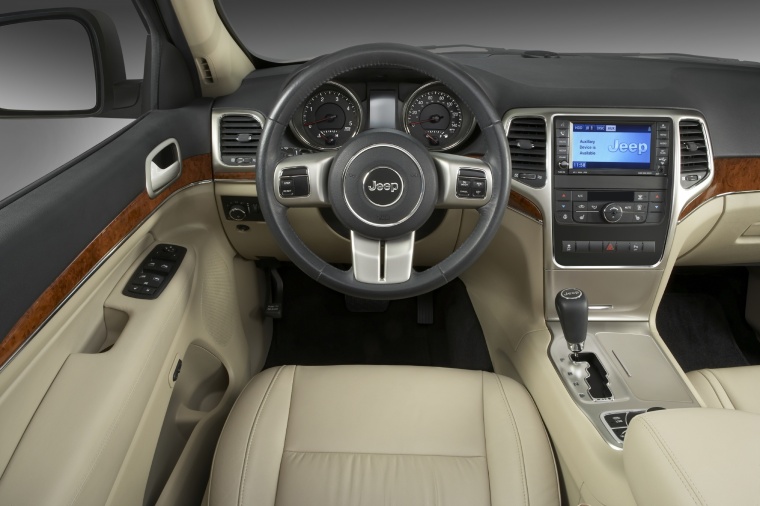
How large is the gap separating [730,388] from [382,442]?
88cm

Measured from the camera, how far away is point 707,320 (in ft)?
7.45

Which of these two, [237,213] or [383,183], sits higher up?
[383,183]

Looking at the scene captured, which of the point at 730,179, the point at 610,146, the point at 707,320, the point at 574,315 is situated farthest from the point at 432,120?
the point at 707,320

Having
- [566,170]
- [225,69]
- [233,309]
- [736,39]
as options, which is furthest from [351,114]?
[736,39]

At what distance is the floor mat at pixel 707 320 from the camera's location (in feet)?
7.16

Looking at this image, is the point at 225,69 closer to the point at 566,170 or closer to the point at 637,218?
the point at 566,170

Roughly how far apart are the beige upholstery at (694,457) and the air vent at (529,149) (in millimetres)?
796

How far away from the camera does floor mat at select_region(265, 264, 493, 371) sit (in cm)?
212

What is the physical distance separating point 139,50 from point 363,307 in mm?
1191

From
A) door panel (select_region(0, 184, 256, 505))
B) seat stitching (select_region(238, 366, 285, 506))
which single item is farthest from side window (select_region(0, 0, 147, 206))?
seat stitching (select_region(238, 366, 285, 506))

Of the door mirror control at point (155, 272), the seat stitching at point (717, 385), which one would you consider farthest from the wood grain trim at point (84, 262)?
the seat stitching at point (717, 385)

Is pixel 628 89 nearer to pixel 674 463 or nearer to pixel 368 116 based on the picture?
pixel 368 116

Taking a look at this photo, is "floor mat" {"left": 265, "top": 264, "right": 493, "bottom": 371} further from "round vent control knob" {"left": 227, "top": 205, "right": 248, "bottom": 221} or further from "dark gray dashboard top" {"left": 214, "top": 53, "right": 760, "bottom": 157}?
"dark gray dashboard top" {"left": 214, "top": 53, "right": 760, "bottom": 157}

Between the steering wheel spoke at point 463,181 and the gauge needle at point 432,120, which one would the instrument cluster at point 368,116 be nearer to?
the gauge needle at point 432,120
